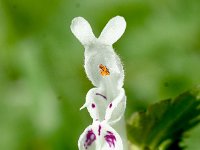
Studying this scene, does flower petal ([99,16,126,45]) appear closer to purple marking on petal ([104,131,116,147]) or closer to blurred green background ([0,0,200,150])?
purple marking on petal ([104,131,116,147])

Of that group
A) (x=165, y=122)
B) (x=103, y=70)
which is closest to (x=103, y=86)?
(x=103, y=70)

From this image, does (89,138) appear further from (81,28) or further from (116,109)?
(81,28)

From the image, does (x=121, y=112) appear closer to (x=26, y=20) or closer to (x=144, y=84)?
(x=144, y=84)

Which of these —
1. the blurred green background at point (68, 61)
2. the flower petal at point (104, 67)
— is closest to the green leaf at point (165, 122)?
the flower petal at point (104, 67)

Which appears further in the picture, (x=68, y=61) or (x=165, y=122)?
(x=68, y=61)

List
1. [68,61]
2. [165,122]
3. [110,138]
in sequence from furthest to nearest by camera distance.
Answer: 1. [68,61]
2. [165,122]
3. [110,138]
